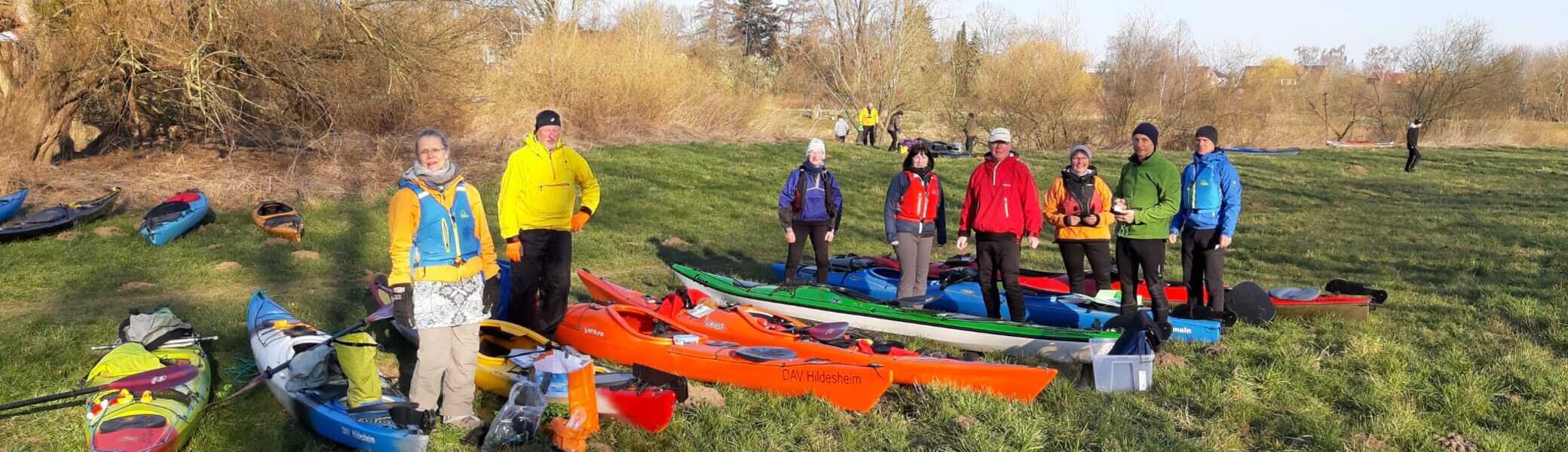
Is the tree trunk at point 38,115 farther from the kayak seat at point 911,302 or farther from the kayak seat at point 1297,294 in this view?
the kayak seat at point 1297,294

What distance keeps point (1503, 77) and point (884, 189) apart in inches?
1087

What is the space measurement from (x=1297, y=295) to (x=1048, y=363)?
2.45m

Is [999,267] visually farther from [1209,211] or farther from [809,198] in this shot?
[809,198]

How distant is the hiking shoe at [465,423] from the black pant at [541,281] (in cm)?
153

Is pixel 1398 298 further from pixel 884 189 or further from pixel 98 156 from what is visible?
pixel 98 156

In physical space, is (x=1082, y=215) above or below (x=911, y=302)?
above

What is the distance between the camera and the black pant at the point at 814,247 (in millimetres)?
7930

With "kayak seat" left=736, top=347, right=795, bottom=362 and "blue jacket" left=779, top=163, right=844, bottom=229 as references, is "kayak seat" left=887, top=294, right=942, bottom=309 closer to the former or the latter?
"blue jacket" left=779, top=163, right=844, bottom=229

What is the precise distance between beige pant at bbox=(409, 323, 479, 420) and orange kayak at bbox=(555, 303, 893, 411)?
3.85ft

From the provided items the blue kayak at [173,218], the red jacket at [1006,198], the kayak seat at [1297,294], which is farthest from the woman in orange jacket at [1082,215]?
the blue kayak at [173,218]

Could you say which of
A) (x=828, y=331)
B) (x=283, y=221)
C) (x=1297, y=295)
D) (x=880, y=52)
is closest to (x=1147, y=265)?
(x=1297, y=295)

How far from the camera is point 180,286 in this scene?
8.40 m

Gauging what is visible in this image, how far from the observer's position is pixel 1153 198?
618 centimetres

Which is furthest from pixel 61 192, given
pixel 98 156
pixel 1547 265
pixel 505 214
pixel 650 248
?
pixel 1547 265
